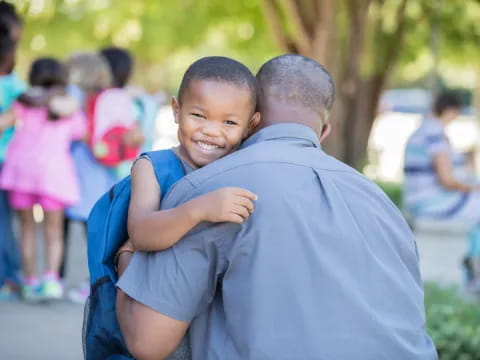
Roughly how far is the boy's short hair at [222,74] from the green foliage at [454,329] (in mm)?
3068

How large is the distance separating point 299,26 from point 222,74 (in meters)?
7.01

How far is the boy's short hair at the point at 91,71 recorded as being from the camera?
693 centimetres

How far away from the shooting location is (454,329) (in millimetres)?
5508

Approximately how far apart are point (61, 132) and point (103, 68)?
Result: 1.85 ft

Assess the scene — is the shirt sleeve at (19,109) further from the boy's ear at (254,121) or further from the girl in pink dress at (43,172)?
the boy's ear at (254,121)

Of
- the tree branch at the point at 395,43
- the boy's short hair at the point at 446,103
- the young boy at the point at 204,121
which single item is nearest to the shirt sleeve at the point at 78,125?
the young boy at the point at 204,121

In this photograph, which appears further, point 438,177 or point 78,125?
point 438,177

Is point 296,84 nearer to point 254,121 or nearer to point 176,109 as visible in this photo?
point 254,121

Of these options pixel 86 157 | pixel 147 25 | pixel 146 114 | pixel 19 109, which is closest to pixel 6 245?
pixel 86 157

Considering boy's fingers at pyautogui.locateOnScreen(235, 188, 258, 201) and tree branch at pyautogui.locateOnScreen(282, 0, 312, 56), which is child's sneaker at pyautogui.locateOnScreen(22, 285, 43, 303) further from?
boy's fingers at pyautogui.locateOnScreen(235, 188, 258, 201)

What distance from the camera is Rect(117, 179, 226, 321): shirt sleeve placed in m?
2.40

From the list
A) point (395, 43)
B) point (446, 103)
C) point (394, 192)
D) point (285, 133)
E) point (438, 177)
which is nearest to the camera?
point (285, 133)

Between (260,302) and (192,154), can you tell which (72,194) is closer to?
(192,154)

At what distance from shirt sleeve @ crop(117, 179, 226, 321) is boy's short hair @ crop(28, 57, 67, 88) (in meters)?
4.43
